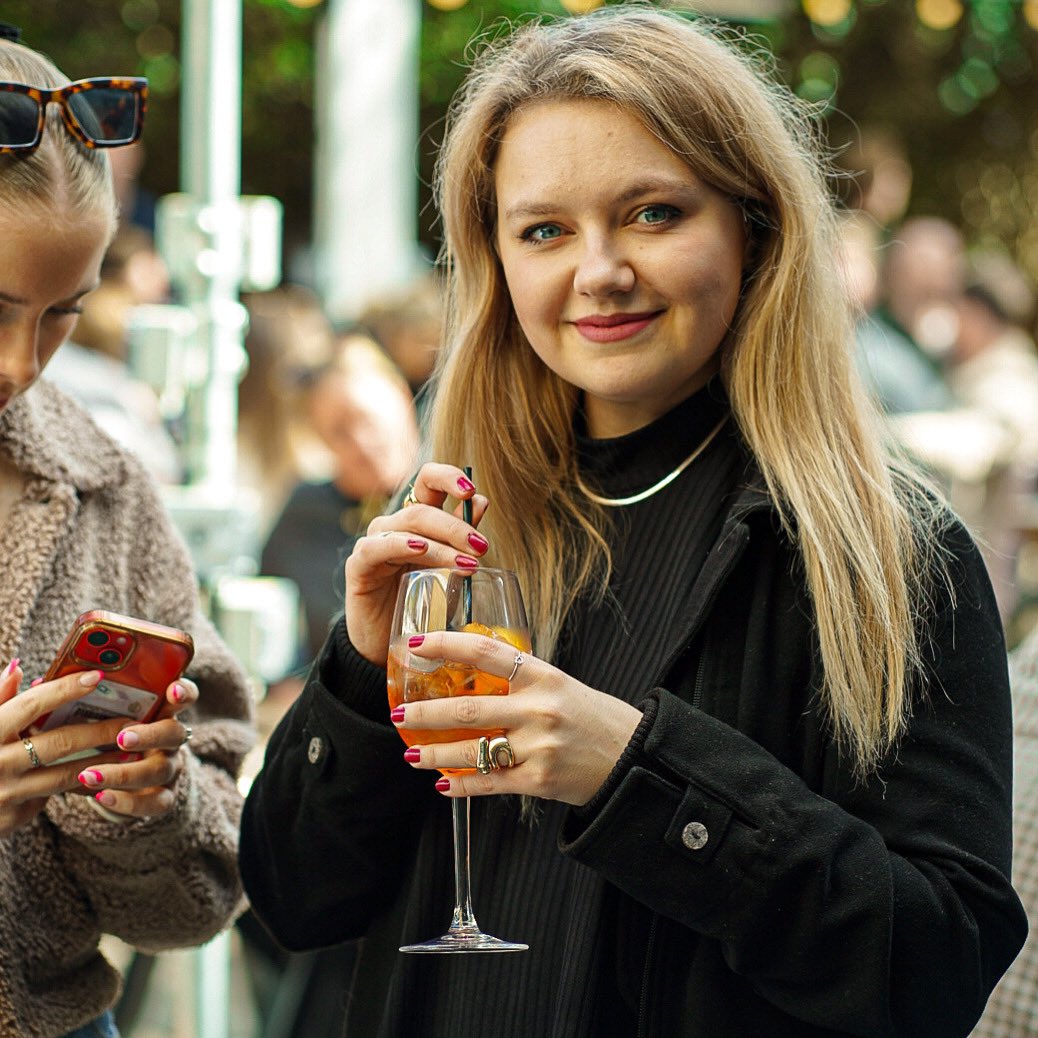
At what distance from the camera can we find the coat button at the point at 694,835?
1.66 m

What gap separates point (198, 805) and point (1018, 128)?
17.7 meters

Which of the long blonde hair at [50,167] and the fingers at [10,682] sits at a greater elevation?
the long blonde hair at [50,167]

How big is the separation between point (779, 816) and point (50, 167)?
3.57 feet

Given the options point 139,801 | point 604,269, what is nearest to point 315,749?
point 139,801

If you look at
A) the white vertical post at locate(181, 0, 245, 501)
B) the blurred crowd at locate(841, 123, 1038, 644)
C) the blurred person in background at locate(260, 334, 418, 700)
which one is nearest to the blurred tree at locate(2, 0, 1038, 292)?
the blurred crowd at locate(841, 123, 1038, 644)

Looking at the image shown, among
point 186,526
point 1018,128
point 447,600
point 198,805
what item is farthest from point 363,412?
→ point 1018,128

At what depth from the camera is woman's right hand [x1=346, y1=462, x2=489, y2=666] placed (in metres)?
1.78

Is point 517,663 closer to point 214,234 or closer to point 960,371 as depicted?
point 214,234

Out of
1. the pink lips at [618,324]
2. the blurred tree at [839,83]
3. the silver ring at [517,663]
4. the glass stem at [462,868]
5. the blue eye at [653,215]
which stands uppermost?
the blurred tree at [839,83]

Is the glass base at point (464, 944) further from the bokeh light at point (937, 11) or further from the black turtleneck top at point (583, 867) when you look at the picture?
the bokeh light at point (937, 11)

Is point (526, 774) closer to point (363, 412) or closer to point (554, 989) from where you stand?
point (554, 989)

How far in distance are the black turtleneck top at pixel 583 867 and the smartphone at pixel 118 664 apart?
39cm

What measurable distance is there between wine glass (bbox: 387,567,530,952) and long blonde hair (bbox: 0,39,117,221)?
0.61 meters

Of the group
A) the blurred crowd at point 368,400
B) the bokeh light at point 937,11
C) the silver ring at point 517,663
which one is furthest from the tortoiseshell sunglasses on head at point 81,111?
the bokeh light at point 937,11
